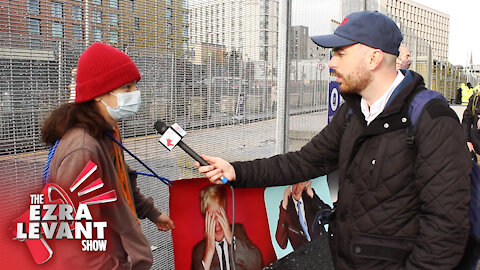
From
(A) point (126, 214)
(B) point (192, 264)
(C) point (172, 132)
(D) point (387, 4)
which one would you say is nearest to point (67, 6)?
(C) point (172, 132)

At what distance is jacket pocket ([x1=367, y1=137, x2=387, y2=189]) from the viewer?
6.29 ft

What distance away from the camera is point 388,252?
6.39ft

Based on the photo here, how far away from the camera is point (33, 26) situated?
2309mm

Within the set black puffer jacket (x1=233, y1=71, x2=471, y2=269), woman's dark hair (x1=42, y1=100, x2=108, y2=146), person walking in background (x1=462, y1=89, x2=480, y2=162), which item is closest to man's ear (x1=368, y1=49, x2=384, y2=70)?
A: black puffer jacket (x1=233, y1=71, x2=471, y2=269)

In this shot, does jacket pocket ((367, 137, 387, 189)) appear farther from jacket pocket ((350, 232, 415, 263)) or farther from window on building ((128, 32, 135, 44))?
window on building ((128, 32, 135, 44))

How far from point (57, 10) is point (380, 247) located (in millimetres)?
2081

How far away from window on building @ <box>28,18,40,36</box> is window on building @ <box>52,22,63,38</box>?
0.29 ft

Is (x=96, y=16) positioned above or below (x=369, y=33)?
above

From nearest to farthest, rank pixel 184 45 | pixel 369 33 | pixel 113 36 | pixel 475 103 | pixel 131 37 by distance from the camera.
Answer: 1. pixel 369 33
2. pixel 113 36
3. pixel 131 37
4. pixel 184 45
5. pixel 475 103

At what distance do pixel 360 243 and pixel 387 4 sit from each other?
335 inches

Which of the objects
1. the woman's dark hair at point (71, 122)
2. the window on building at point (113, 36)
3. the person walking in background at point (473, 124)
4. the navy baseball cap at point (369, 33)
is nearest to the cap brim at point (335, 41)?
the navy baseball cap at point (369, 33)

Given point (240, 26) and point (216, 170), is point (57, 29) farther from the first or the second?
point (240, 26)

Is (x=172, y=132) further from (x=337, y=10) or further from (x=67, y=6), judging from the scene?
(x=337, y=10)

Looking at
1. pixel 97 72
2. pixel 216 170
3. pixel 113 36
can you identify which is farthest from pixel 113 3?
pixel 216 170
